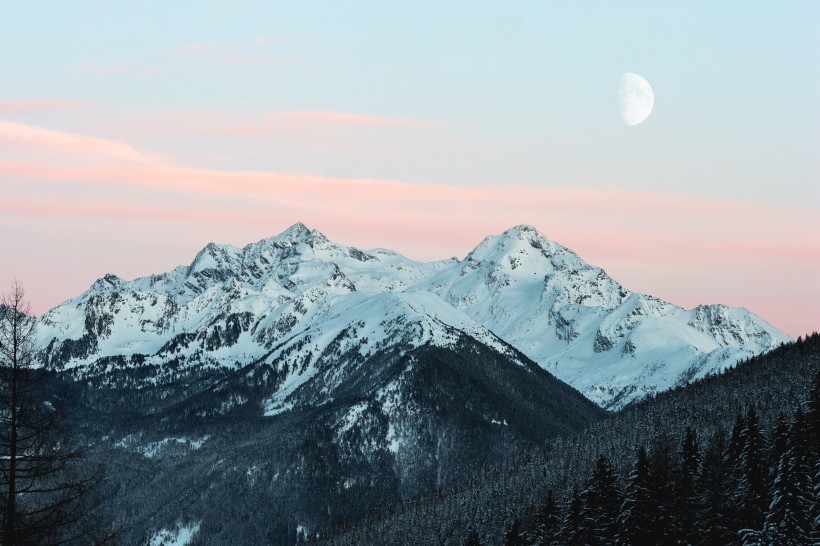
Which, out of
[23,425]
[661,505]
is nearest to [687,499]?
[661,505]

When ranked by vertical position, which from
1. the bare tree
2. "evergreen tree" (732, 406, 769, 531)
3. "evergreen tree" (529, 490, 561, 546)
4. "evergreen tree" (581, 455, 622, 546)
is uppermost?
the bare tree

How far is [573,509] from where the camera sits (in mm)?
134000

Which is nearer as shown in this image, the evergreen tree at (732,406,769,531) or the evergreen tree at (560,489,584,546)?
the evergreen tree at (732,406,769,531)

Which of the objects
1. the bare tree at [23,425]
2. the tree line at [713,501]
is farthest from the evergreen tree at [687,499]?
the bare tree at [23,425]

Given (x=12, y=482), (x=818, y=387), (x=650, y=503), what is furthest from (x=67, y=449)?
(x=818, y=387)

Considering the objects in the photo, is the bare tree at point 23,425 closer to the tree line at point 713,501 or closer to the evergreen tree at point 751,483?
the tree line at point 713,501

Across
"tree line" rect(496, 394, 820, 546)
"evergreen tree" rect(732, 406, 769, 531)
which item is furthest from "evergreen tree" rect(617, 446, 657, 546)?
"evergreen tree" rect(732, 406, 769, 531)

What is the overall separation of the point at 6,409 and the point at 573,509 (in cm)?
10984

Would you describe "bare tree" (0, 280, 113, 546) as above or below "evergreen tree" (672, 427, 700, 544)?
above

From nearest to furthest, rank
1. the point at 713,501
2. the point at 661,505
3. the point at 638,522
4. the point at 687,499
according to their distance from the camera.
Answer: the point at 638,522 → the point at 661,505 → the point at 713,501 → the point at 687,499

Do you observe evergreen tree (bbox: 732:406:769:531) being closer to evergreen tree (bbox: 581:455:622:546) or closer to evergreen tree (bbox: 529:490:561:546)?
evergreen tree (bbox: 581:455:622:546)

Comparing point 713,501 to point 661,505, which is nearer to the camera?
point 661,505

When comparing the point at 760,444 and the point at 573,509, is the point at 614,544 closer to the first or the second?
the point at 573,509

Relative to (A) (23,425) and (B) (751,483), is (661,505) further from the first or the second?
(A) (23,425)
